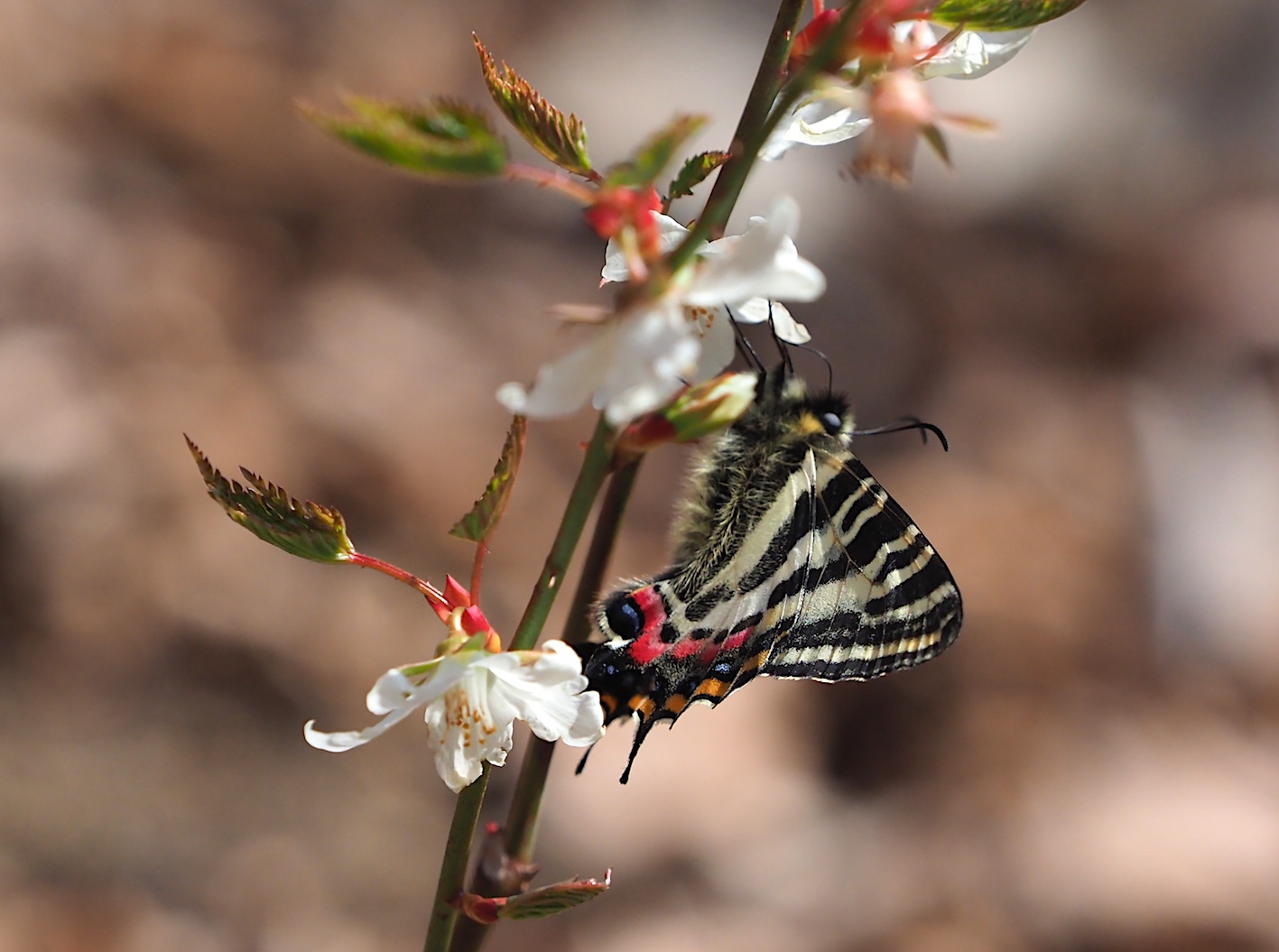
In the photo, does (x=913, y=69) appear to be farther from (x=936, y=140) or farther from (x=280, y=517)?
(x=280, y=517)

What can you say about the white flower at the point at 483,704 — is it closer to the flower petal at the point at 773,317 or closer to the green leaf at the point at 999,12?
the flower petal at the point at 773,317

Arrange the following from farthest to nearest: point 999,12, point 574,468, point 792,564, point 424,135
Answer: point 574,468 → point 792,564 → point 999,12 → point 424,135

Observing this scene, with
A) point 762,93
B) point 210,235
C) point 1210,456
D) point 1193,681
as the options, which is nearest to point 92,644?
point 210,235

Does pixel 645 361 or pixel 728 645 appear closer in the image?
pixel 645 361

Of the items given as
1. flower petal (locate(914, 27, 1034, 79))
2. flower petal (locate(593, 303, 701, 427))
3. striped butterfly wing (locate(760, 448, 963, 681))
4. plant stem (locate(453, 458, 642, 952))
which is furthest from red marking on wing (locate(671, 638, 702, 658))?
flower petal (locate(914, 27, 1034, 79))

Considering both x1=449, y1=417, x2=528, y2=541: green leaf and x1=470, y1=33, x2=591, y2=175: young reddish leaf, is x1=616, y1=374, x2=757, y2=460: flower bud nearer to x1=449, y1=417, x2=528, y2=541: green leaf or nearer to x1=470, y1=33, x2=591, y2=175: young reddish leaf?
x1=449, y1=417, x2=528, y2=541: green leaf

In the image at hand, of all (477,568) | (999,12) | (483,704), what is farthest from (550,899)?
(999,12)
